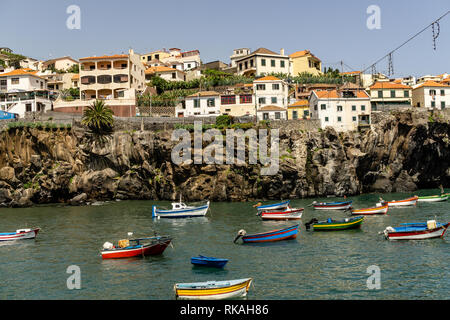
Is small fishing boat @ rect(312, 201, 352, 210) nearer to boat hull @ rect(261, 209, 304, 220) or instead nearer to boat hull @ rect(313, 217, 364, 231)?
boat hull @ rect(261, 209, 304, 220)

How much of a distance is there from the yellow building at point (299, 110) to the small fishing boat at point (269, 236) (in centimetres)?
5653

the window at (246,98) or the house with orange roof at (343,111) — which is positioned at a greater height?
the window at (246,98)

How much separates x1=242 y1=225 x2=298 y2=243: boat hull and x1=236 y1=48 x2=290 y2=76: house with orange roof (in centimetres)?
8239


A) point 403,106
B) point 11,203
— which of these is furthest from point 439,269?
point 11,203

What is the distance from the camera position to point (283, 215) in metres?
59.2

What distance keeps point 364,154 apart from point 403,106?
59.6 feet

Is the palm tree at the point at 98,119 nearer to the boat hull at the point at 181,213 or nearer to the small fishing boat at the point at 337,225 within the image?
the boat hull at the point at 181,213

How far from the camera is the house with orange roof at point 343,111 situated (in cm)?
8875

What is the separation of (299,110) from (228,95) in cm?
1778

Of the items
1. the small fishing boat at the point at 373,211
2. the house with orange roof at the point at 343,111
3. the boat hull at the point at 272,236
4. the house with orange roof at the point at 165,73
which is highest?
the house with orange roof at the point at 165,73

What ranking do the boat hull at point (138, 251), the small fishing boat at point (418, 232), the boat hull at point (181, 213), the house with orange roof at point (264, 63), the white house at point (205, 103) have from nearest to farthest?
1. the boat hull at point (138, 251)
2. the small fishing boat at point (418, 232)
3. the boat hull at point (181, 213)
4. the white house at point (205, 103)
5. the house with orange roof at point (264, 63)

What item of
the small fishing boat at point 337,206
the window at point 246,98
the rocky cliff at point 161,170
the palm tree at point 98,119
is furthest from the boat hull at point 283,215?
the window at point 246,98

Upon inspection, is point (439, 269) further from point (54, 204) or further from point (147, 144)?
point (54, 204)

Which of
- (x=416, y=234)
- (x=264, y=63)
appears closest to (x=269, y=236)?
(x=416, y=234)
